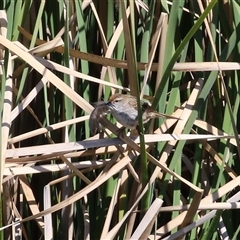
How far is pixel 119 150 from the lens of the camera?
196 centimetres

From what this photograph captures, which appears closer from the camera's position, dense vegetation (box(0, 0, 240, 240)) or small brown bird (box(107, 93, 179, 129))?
dense vegetation (box(0, 0, 240, 240))

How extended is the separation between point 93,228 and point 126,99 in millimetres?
514

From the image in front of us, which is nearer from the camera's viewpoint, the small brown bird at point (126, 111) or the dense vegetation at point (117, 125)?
the dense vegetation at point (117, 125)

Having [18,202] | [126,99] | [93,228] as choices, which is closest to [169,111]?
[126,99]

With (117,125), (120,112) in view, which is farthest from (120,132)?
(117,125)

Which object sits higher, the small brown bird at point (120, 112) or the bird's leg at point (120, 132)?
the small brown bird at point (120, 112)

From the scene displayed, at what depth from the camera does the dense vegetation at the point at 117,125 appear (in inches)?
74.1

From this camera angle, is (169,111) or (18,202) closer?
(169,111)

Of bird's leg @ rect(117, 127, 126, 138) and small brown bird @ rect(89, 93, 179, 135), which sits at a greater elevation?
small brown bird @ rect(89, 93, 179, 135)

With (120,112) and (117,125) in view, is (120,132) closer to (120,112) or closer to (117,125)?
(120,112)

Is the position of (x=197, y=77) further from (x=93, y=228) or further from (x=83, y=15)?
(x=93, y=228)

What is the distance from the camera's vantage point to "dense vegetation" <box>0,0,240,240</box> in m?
1.88

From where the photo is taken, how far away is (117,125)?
2172 millimetres

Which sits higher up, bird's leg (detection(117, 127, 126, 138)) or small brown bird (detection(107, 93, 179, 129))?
small brown bird (detection(107, 93, 179, 129))
